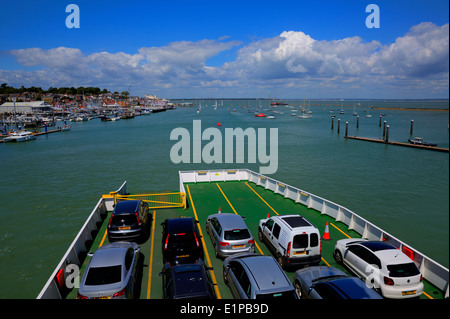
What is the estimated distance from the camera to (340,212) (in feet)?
46.9

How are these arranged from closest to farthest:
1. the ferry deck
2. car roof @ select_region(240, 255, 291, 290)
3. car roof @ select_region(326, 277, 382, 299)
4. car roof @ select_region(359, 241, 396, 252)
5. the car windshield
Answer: car roof @ select_region(326, 277, 382, 299) → the car windshield → car roof @ select_region(240, 255, 291, 290) → car roof @ select_region(359, 241, 396, 252) → the ferry deck

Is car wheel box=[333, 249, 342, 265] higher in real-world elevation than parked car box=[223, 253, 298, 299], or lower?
lower

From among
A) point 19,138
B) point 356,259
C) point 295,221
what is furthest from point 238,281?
point 19,138

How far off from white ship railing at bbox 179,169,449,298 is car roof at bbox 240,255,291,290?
5.44 metres

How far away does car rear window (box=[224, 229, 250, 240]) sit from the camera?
10312mm

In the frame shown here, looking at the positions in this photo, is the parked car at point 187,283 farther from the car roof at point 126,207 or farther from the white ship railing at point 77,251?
the car roof at point 126,207

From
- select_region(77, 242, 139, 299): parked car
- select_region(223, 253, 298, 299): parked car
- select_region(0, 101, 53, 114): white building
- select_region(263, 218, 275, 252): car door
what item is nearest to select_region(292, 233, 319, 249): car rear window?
select_region(263, 218, 275, 252): car door

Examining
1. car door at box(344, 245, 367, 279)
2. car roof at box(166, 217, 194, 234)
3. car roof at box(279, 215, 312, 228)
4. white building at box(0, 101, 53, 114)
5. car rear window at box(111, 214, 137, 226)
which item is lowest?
car door at box(344, 245, 367, 279)

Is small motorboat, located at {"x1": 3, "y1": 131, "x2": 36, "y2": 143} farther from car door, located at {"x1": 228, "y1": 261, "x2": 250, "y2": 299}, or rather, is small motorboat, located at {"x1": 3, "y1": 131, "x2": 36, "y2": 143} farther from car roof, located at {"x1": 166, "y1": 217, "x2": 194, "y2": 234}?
car door, located at {"x1": 228, "y1": 261, "x2": 250, "y2": 299}

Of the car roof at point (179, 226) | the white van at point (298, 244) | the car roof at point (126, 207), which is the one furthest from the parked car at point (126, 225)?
the white van at point (298, 244)

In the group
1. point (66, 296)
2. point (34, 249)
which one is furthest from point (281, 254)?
point (34, 249)

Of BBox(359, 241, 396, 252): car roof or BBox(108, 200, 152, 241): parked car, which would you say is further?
BBox(108, 200, 152, 241): parked car

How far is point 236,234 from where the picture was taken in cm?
1039

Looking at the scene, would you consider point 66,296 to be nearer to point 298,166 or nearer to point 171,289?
point 171,289
